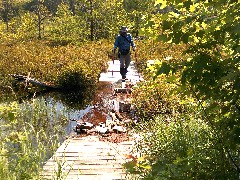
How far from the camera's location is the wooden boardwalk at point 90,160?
564cm

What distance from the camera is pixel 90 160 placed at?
6.48 metres

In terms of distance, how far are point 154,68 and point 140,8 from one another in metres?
31.8

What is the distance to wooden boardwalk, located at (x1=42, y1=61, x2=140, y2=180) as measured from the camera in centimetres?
564

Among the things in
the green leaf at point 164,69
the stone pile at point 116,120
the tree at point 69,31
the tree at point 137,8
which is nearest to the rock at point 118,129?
the stone pile at point 116,120

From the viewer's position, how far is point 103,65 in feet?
60.8

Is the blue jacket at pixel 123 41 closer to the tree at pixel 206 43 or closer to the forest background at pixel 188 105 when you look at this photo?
the forest background at pixel 188 105

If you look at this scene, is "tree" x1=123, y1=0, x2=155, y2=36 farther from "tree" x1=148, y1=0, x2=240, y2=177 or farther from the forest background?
"tree" x1=148, y1=0, x2=240, y2=177

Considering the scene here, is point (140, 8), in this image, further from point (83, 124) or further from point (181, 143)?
point (181, 143)

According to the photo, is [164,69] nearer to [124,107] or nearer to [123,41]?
[124,107]

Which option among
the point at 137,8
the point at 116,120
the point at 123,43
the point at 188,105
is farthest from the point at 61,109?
the point at 137,8

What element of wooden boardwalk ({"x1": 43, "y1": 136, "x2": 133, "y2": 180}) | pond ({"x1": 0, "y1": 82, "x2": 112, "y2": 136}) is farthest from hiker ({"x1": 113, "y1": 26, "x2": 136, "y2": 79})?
wooden boardwalk ({"x1": 43, "y1": 136, "x2": 133, "y2": 180})

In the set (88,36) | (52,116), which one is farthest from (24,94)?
(88,36)

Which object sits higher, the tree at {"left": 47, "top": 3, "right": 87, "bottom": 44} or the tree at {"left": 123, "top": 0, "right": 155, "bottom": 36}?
the tree at {"left": 123, "top": 0, "right": 155, "bottom": 36}

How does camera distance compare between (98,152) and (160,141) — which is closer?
(160,141)
